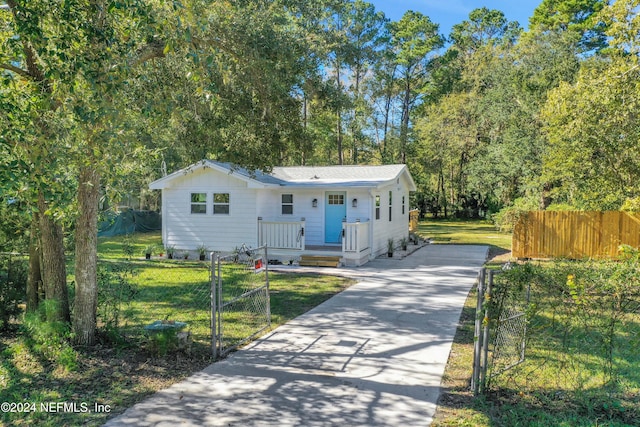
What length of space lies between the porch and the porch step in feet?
0.51

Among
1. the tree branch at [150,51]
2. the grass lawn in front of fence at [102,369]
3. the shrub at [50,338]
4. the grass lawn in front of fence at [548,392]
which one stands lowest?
the grass lawn in front of fence at [548,392]

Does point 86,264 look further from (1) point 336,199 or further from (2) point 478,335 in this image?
(1) point 336,199

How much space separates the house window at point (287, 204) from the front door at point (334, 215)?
1.35 m

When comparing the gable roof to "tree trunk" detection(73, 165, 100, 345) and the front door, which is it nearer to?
the front door

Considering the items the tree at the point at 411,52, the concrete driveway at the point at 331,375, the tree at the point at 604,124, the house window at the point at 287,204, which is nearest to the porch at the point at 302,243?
the house window at the point at 287,204

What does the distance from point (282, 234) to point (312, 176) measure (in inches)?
147

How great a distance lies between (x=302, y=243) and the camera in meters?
14.6

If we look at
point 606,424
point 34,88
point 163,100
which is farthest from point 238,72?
point 606,424

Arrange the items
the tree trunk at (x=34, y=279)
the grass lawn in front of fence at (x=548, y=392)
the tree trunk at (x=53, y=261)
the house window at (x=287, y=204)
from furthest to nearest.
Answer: the house window at (x=287, y=204), the tree trunk at (x=34, y=279), the tree trunk at (x=53, y=261), the grass lawn in front of fence at (x=548, y=392)

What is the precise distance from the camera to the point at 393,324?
7.43m

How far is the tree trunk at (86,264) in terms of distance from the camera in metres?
5.77

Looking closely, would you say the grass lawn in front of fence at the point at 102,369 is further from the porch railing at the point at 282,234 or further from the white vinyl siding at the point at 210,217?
the white vinyl siding at the point at 210,217

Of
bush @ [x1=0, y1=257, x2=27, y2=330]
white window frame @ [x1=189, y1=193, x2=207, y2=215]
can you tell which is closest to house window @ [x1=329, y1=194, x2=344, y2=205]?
white window frame @ [x1=189, y1=193, x2=207, y2=215]

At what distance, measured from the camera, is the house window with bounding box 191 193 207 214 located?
16062 millimetres
